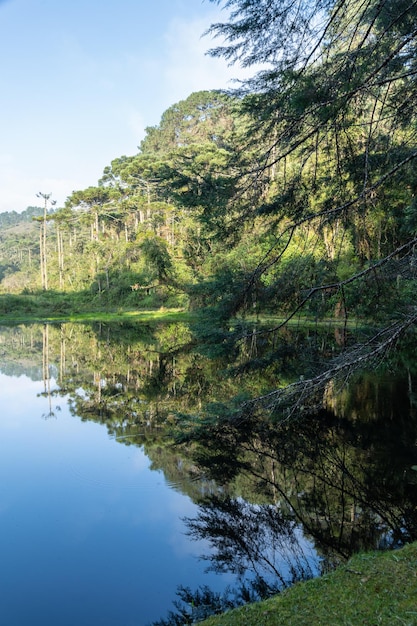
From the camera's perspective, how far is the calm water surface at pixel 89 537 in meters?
3.57

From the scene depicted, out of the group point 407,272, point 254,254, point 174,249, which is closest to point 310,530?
point 407,272

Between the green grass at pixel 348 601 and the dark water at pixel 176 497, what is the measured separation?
37.4 inches

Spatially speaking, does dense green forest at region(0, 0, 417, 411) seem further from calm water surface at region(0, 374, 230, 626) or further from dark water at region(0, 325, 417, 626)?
calm water surface at region(0, 374, 230, 626)

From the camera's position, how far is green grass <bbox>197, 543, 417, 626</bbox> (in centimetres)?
232

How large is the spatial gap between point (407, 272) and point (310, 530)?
2.71m

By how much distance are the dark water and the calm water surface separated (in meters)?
0.01

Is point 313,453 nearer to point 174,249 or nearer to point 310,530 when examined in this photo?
point 310,530

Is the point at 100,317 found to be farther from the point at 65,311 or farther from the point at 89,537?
the point at 89,537

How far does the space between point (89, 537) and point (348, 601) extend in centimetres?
299

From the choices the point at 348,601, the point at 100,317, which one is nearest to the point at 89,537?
the point at 348,601

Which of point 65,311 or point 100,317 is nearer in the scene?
point 100,317

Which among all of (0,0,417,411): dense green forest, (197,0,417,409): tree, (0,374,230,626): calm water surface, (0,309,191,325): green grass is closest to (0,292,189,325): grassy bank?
(0,309,191,325): green grass

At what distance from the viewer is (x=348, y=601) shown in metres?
2.49

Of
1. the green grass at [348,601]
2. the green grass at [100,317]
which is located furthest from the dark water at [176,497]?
the green grass at [100,317]
